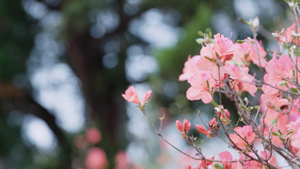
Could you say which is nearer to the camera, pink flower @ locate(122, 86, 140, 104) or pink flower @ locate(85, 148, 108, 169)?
pink flower @ locate(122, 86, 140, 104)

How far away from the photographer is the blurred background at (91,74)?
2395 millimetres

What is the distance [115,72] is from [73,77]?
25.8 inches

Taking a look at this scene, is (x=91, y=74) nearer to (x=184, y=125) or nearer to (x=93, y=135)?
(x=93, y=135)

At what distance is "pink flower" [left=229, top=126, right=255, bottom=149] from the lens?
0.54 meters

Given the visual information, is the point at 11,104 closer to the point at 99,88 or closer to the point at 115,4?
the point at 99,88

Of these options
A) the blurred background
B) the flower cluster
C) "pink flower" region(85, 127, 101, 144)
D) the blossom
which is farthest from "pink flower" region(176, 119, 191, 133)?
"pink flower" region(85, 127, 101, 144)

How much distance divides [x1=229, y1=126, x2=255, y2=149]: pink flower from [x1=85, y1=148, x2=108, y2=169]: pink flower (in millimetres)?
2083

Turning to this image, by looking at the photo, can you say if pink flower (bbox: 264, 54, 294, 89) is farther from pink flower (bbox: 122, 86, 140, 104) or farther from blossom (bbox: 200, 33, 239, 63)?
pink flower (bbox: 122, 86, 140, 104)

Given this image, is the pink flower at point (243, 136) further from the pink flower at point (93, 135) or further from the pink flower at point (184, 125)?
the pink flower at point (93, 135)


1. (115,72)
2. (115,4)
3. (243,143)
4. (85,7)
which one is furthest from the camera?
(115,72)

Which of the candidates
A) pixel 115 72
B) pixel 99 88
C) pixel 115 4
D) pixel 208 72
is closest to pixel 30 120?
pixel 99 88

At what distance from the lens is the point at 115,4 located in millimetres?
2828

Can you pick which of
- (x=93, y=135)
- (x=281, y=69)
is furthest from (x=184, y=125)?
(x=93, y=135)

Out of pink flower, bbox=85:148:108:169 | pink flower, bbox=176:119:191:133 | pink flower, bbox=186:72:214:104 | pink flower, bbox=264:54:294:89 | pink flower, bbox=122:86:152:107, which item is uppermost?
pink flower, bbox=264:54:294:89
